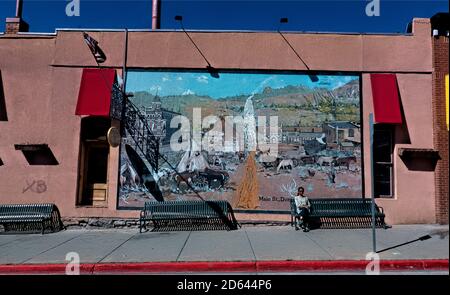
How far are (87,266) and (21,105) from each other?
7.27 metres

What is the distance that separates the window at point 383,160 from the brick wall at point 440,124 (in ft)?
4.37

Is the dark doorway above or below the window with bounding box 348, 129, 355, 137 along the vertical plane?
below

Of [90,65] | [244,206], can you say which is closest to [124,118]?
[90,65]

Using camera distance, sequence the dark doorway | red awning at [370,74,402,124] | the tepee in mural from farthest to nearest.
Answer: the dark doorway
the tepee in mural
red awning at [370,74,402,124]

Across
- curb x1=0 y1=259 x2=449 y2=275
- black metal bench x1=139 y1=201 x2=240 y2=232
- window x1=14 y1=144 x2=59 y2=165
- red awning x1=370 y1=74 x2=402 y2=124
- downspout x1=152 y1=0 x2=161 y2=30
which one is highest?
downspout x1=152 y1=0 x2=161 y2=30

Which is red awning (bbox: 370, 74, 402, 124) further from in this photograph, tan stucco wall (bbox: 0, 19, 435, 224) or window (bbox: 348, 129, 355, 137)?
window (bbox: 348, 129, 355, 137)

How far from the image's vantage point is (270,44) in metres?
12.8

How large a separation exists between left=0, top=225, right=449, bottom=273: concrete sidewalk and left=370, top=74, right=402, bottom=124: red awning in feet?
10.8

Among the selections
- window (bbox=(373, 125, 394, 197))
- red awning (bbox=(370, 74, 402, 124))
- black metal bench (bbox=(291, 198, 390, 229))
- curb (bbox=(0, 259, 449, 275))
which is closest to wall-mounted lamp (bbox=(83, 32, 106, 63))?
curb (bbox=(0, 259, 449, 275))

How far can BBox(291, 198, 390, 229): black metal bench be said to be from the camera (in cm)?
1187

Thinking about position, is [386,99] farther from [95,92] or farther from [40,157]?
[40,157]
